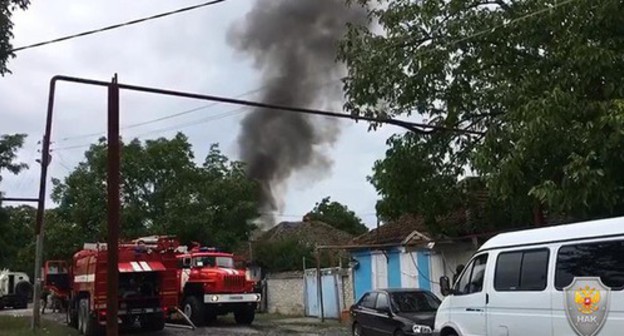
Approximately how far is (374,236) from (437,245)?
4587 millimetres

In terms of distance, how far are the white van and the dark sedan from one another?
2.77 metres

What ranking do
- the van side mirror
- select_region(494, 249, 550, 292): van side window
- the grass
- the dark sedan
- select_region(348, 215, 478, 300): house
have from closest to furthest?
select_region(494, 249, 550, 292): van side window, the van side mirror, the dark sedan, the grass, select_region(348, 215, 478, 300): house

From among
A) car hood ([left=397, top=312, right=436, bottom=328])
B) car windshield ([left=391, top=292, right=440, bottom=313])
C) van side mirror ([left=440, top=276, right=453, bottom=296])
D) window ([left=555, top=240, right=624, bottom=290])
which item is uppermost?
window ([left=555, top=240, right=624, bottom=290])

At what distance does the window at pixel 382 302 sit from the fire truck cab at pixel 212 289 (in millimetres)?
8669

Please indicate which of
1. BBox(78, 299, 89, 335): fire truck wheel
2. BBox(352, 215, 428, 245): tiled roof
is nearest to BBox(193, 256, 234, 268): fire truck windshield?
BBox(78, 299, 89, 335): fire truck wheel

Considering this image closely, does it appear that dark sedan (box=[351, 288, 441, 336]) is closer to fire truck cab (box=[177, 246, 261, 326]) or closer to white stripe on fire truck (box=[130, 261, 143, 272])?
white stripe on fire truck (box=[130, 261, 143, 272])

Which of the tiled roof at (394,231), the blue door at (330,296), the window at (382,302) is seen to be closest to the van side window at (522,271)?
the window at (382,302)

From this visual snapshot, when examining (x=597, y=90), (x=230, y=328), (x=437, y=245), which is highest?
(x=597, y=90)

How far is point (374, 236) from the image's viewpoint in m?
26.2

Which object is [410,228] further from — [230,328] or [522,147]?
[522,147]

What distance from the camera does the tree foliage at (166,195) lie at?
1484 inches

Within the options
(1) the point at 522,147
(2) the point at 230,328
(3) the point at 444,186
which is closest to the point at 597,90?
(1) the point at 522,147

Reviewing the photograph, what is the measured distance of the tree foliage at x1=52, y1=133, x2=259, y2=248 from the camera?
37.7 meters

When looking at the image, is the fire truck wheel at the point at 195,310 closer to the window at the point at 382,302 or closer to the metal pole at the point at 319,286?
the metal pole at the point at 319,286
